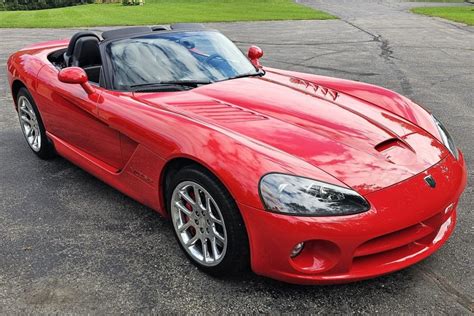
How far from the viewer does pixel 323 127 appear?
290 cm

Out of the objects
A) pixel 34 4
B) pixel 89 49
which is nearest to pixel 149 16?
pixel 89 49

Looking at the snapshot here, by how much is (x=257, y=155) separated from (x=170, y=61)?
1508mm

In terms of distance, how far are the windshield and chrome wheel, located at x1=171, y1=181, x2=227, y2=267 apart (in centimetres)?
108

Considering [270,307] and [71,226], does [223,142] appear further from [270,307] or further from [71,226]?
[71,226]

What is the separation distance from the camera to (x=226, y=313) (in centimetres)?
243

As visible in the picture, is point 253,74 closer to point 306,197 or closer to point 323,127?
point 323,127

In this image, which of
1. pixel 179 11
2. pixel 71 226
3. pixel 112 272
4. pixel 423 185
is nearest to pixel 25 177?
pixel 71 226

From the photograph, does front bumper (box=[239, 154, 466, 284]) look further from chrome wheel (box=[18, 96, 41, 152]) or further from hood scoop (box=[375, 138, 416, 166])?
chrome wheel (box=[18, 96, 41, 152])

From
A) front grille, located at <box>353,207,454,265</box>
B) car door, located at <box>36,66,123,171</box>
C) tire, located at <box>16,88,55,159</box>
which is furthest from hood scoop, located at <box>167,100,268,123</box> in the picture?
tire, located at <box>16,88,55,159</box>

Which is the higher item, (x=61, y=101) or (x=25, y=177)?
(x=61, y=101)

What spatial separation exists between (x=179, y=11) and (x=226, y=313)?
2353 cm

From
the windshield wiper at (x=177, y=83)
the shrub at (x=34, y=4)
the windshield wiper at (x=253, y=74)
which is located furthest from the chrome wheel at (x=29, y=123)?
the shrub at (x=34, y=4)

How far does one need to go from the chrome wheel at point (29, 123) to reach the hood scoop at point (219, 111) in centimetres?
206

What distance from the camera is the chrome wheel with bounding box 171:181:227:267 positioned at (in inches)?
103
